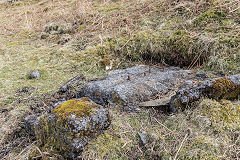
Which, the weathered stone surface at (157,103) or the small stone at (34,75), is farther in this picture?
the small stone at (34,75)

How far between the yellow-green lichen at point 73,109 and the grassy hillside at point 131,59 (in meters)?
0.36

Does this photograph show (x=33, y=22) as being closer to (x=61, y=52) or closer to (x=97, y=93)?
(x=61, y=52)

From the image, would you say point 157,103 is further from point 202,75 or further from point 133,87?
point 202,75

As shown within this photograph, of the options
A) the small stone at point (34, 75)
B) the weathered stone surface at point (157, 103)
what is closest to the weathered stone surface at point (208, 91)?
the weathered stone surface at point (157, 103)

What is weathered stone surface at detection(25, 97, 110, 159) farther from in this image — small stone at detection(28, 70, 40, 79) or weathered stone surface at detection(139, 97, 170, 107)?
small stone at detection(28, 70, 40, 79)

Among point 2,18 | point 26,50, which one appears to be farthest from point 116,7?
A: point 2,18

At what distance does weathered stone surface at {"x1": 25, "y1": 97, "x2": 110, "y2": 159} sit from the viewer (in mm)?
1869

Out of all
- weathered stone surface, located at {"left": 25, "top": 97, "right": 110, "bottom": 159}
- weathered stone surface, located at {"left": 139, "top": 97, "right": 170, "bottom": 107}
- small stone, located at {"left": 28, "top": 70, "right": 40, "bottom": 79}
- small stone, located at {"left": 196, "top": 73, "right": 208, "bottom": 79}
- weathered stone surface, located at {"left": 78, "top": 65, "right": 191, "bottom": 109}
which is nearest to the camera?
weathered stone surface, located at {"left": 25, "top": 97, "right": 110, "bottom": 159}

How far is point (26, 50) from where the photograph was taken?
5.48 meters

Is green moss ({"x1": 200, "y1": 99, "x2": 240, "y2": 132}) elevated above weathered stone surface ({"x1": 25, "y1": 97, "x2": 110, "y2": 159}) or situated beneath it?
situated beneath

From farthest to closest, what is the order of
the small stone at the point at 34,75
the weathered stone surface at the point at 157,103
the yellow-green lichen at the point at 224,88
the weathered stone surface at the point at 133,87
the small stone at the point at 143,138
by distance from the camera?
the small stone at the point at 34,75, the weathered stone surface at the point at 133,87, the weathered stone surface at the point at 157,103, the yellow-green lichen at the point at 224,88, the small stone at the point at 143,138

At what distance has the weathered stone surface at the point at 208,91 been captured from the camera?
2.19m

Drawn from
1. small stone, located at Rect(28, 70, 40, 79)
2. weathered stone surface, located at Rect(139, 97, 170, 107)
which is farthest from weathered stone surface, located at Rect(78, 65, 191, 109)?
small stone, located at Rect(28, 70, 40, 79)

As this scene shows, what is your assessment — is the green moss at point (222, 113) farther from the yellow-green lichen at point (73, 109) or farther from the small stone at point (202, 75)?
the yellow-green lichen at point (73, 109)
